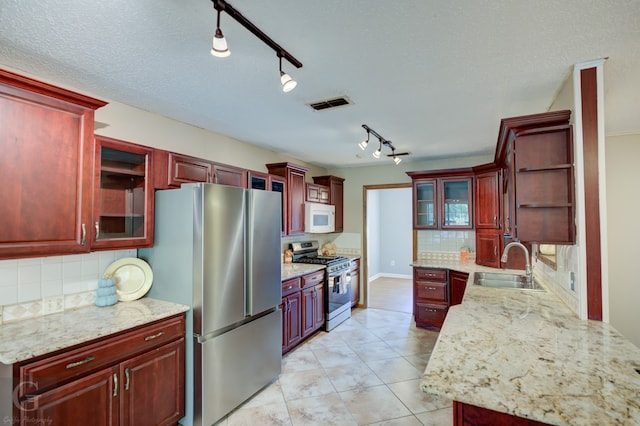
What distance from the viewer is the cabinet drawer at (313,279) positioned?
375 centimetres

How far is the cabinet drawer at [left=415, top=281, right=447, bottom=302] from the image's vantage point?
4.19 meters

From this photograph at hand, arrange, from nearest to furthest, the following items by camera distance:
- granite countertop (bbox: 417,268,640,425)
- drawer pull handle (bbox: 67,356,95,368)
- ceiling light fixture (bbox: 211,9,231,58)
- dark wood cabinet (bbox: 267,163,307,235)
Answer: granite countertop (bbox: 417,268,640,425), ceiling light fixture (bbox: 211,9,231,58), drawer pull handle (bbox: 67,356,95,368), dark wood cabinet (bbox: 267,163,307,235)

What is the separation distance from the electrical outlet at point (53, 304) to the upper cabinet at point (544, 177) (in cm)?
321

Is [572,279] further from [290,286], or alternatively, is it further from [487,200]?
[290,286]

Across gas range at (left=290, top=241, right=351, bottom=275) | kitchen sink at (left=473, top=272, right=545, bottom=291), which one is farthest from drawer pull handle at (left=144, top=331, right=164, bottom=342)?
kitchen sink at (left=473, top=272, right=545, bottom=291)

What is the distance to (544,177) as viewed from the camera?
6.58 ft

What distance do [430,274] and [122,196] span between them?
12.3ft

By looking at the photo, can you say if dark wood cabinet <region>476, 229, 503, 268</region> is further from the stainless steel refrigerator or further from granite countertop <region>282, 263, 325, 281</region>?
the stainless steel refrigerator

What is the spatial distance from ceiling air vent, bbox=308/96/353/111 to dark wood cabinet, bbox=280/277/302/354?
1871 mm

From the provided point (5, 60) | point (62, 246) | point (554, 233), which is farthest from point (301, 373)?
point (5, 60)

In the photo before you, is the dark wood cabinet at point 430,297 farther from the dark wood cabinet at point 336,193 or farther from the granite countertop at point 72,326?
the granite countertop at point 72,326

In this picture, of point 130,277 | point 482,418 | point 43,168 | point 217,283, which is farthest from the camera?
point 130,277

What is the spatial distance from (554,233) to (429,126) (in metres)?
1.60

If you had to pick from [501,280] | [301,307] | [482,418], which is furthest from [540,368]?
[301,307]
